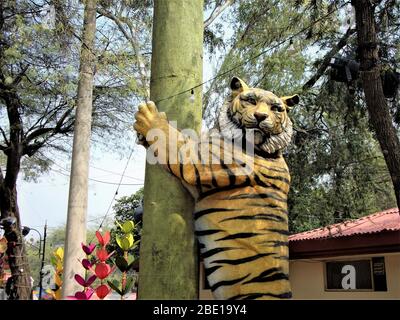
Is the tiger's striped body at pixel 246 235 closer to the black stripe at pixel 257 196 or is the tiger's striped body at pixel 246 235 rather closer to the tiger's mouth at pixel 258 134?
the black stripe at pixel 257 196

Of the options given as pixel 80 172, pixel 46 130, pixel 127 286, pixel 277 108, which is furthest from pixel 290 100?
pixel 46 130

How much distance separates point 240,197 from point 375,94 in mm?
3434

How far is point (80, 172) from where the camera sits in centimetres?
698

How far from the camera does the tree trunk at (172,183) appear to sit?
188 cm

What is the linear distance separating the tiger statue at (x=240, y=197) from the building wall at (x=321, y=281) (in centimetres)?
344

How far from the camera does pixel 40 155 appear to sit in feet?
40.2

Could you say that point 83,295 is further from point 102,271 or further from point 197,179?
point 197,179

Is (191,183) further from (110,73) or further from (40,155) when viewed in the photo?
(40,155)

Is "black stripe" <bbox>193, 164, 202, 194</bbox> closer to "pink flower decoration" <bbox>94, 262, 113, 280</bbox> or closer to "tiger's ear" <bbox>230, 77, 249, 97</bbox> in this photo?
"tiger's ear" <bbox>230, 77, 249, 97</bbox>

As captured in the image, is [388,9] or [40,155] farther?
[40,155]

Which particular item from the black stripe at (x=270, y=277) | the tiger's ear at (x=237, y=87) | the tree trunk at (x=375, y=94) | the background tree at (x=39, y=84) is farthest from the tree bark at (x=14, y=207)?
the black stripe at (x=270, y=277)

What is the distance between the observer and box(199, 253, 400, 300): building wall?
20.0ft

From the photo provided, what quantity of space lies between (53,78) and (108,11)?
188 cm

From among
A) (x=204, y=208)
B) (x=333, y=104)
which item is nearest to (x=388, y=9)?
(x=333, y=104)
